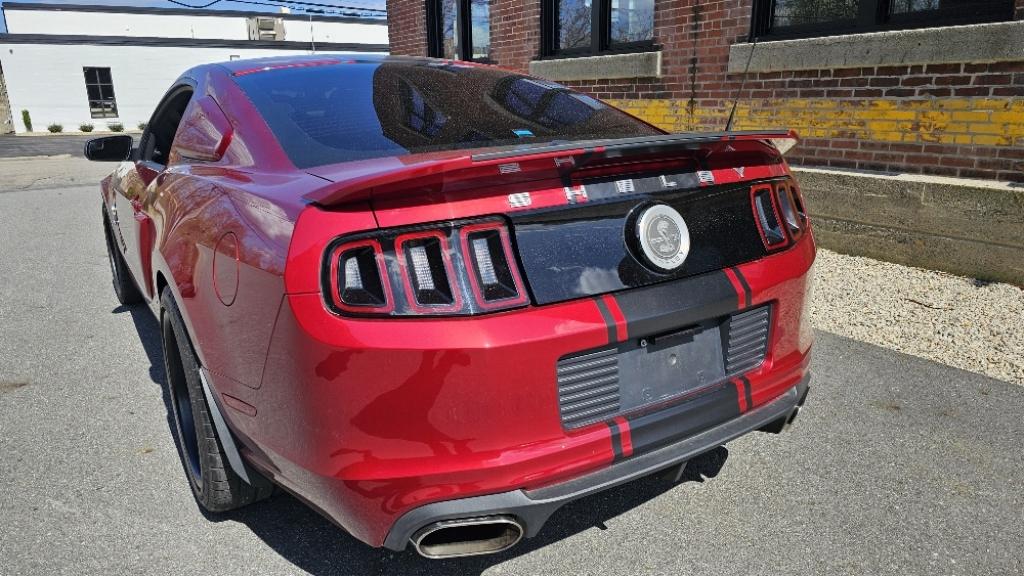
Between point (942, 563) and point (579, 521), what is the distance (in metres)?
1.11

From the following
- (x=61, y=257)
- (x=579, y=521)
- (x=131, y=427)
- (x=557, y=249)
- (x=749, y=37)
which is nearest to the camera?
(x=557, y=249)

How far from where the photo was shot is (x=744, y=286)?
2100 millimetres

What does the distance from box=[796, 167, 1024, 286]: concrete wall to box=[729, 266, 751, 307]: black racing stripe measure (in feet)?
11.8

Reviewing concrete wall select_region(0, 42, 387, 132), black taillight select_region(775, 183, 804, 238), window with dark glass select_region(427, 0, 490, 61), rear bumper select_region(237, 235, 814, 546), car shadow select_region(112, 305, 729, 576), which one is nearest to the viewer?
rear bumper select_region(237, 235, 814, 546)

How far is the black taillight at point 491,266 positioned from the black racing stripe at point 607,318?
0.20m

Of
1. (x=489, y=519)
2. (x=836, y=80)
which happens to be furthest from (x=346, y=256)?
(x=836, y=80)

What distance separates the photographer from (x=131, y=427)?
126 inches

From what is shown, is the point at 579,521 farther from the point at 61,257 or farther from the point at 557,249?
the point at 61,257

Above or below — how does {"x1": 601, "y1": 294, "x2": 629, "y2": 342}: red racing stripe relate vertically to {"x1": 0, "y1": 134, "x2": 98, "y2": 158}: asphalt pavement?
above

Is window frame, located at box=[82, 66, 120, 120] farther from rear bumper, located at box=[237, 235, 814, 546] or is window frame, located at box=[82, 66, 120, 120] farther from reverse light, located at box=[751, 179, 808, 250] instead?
reverse light, located at box=[751, 179, 808, 250]

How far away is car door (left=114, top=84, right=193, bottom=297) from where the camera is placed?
3.19 meters

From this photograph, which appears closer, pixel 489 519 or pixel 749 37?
pixel 489 519

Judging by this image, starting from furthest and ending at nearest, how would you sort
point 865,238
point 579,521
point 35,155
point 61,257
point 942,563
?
point 35,155, point 61,257, point 865,238, point 579,521, point 942,563

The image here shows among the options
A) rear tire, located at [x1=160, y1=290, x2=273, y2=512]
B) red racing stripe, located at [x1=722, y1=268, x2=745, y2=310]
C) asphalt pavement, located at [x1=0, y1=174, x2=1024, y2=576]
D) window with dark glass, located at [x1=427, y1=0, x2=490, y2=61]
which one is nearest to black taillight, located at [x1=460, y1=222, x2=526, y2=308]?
red racing stripe, located at [x1=722, y1=268, x2=745, y2=310]
